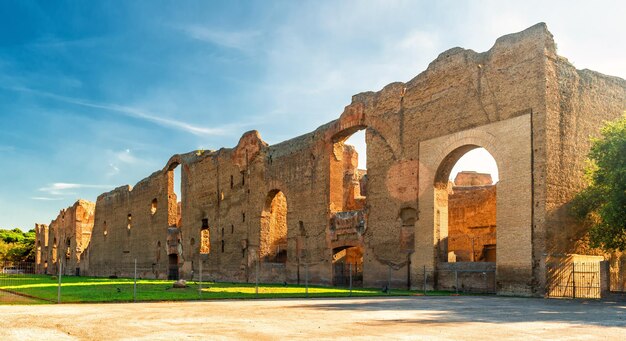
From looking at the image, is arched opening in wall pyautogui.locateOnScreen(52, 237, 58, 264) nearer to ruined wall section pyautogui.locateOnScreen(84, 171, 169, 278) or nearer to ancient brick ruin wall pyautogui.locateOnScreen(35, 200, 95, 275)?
ancient brick ruin wall pyautogui.locateOnScreen(35, 200, 95, 275)

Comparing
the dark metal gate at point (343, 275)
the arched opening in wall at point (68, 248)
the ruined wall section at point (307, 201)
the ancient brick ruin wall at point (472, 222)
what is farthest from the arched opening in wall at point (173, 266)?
the arched opening in wall at point (68, 248)

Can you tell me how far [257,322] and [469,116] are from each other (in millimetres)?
12107

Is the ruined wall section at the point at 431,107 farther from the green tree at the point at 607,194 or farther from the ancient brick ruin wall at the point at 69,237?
the ancient brick ruin wall at the point at 69,237

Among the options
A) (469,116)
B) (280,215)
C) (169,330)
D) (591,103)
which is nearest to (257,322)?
(169,330)

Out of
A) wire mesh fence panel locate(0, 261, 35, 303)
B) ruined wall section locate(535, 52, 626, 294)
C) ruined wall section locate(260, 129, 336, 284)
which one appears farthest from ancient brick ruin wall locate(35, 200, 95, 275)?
ruined wall section locate(535, 52, 626, 294)

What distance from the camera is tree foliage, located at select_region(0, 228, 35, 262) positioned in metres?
67.1

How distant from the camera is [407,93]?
A: 20.8 m

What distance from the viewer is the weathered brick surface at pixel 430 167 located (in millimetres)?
16516

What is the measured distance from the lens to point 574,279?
16094 millimetres

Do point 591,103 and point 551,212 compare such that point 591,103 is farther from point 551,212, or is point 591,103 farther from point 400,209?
point 400,209

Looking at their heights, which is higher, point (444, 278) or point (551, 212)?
point (551, 212)

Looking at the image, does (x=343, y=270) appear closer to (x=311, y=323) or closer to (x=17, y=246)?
(x=311, y=323)

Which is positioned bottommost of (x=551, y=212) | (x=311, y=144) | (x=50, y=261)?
(x=50, y=261)

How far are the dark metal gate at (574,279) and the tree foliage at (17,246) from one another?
2402 inches
